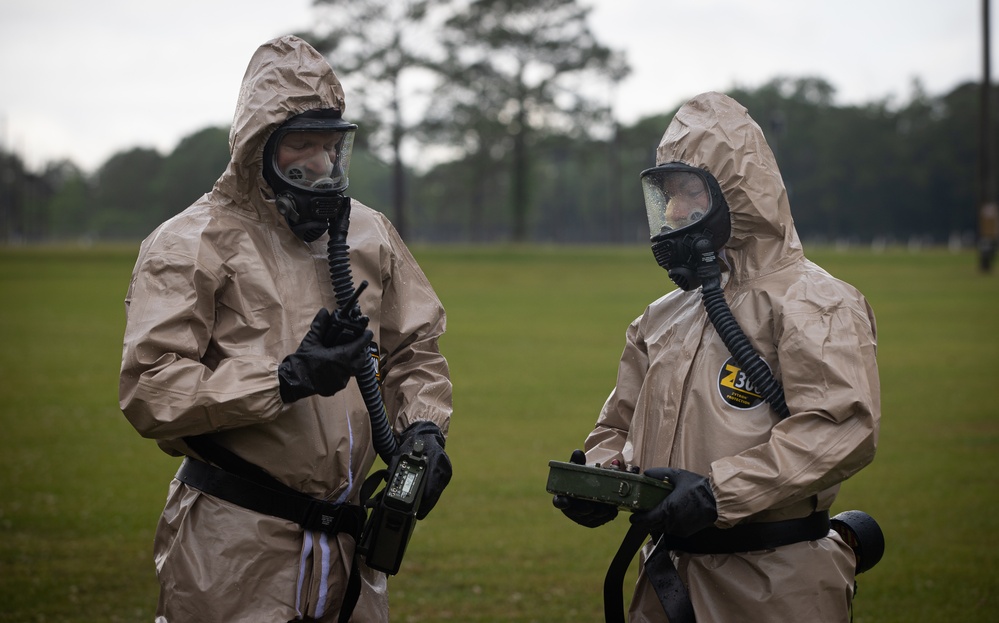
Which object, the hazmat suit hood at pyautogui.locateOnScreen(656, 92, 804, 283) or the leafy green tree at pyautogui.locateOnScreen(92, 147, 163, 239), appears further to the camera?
the leafy green tree at pyautogui.locateOnScreen(92, 147, 163, 239)

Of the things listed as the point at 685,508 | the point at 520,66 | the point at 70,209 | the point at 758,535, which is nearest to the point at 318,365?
the point at 685,508

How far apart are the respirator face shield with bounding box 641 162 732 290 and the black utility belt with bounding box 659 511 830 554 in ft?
2.42

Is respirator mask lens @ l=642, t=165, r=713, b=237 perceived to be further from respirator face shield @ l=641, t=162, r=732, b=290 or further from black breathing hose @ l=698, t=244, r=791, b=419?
black breathing hose @ l=698, t=244, r=791, b=419

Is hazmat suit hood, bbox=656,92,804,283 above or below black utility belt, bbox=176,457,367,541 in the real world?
above

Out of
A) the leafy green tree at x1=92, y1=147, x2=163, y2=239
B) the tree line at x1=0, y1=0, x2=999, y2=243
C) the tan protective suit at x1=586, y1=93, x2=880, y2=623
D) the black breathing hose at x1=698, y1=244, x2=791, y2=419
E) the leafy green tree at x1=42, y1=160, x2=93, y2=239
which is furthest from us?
the leafy green tree at x1=42, y1=160, x2=93, y2=239

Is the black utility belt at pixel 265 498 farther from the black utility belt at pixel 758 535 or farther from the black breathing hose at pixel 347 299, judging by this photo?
the black utility belt at pixel 758 535

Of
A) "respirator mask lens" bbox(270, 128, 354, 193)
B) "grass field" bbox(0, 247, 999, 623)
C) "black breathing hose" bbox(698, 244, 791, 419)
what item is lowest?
"grass field" bbox(0, 247, 999, 623)

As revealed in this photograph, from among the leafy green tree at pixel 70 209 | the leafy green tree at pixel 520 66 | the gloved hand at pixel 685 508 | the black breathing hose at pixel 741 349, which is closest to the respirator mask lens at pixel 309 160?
the black breathing hose at pixel 741 349

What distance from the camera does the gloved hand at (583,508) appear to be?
3.11 m

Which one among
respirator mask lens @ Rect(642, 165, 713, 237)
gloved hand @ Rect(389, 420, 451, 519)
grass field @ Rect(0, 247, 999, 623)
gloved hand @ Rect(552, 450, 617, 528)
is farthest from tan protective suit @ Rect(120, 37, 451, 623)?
grass field @ Rect(0, 247, 999, 623)

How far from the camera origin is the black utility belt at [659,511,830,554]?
301 cm

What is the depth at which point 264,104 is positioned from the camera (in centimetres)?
316

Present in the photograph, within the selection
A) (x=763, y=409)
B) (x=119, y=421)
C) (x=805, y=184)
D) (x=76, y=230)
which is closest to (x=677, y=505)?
(x=763, y=409)

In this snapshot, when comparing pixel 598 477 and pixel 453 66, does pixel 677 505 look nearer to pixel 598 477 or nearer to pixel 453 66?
pixel 598 477
